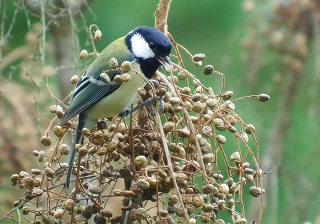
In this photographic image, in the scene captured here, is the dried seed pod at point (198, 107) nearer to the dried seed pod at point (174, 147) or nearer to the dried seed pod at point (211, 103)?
the dried seed pod at point (211, 103)

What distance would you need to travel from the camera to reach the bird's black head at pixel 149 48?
9.83ft

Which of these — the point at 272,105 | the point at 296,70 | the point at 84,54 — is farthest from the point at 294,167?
the point at 84,54

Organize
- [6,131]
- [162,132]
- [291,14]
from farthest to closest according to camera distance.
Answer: [291,14] < [6,131] < [162,132]

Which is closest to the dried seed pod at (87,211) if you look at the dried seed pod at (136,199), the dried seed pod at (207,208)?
the dried seed pod at (136,199)

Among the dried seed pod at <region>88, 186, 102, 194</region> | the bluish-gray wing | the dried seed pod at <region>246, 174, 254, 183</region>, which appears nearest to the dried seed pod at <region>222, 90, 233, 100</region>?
the dried seed pod at <region>246, 174, 254, 183</region>

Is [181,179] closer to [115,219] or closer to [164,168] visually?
[164,168]

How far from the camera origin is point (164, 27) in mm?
2932

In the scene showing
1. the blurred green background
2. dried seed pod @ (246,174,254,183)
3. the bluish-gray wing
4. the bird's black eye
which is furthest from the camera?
the blurred green background

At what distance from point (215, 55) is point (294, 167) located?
125 centimetres

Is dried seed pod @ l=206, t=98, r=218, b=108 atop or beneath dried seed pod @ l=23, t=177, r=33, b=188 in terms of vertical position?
atop

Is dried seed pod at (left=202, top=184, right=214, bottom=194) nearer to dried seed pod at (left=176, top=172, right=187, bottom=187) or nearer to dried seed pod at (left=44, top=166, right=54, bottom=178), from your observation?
dried seed pod at (left=176, top=172, right=187, bottom=187)

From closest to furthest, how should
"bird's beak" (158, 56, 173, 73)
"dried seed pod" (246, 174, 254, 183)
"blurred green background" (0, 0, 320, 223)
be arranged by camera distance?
"dried seed pod" (246, 174, 254, 183), "bird's beak" (158, 56, 173, 73), "blurred green background" (0, 0, 320, 223)

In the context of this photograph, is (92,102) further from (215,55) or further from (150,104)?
(215,55)

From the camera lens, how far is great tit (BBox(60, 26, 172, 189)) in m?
3.09
